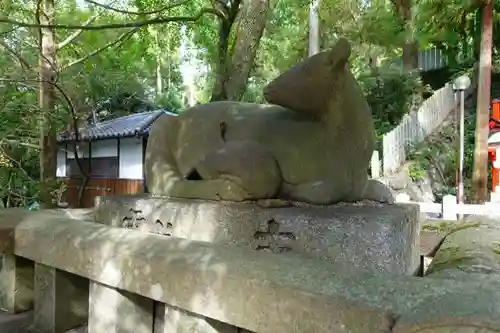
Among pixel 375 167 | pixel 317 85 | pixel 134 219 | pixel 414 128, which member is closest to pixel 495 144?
pixel 375 167

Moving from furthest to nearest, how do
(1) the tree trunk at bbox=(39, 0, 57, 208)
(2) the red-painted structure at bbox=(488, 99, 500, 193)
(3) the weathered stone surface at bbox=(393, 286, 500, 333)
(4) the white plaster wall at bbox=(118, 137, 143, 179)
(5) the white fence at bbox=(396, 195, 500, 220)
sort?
(4) the white plaster wall at bbox=(118, 137, 143, 179) < (2) the red-painted structure at bbox=(488, 99, 500, 193) < (5) the white fence at bbox=(396, 195, 500, 220) < (1) the tree trunk at bbox=(39, 0, 57, 208) < (3) the weathered stone surface at bbox=(393, 286, 500, 333)

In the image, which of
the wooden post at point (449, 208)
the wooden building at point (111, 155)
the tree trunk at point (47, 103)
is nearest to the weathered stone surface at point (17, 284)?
the tree trunk at point (47, 103)

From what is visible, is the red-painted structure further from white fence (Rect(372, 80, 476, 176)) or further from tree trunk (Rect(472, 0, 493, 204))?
white fence (Rect(372, 80, 476, 176))

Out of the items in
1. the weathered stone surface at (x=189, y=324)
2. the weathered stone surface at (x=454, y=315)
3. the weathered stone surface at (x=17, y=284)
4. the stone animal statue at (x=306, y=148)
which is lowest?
the weathered stone surface at (x=17, y=284)

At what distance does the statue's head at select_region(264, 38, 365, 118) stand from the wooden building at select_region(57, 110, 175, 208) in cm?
805

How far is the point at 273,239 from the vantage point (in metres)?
1.83

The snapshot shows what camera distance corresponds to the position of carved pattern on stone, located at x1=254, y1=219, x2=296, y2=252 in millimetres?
1797

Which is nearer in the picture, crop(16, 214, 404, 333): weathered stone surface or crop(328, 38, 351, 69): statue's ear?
crop(16, 214, 404, 333): weathered stone surface

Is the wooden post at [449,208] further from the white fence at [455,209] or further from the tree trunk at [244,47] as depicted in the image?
the tree trunk at [244,47]

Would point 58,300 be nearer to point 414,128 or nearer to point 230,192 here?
point 230,192

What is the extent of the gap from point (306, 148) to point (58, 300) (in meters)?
1.35

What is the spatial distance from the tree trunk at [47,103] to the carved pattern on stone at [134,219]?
3.65m

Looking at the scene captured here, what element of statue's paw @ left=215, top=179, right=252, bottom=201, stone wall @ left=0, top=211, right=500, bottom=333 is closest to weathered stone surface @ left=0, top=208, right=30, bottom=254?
stone wall @ left=0, top=211, right=500, bottom=333

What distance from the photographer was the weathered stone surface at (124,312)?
1719mm
